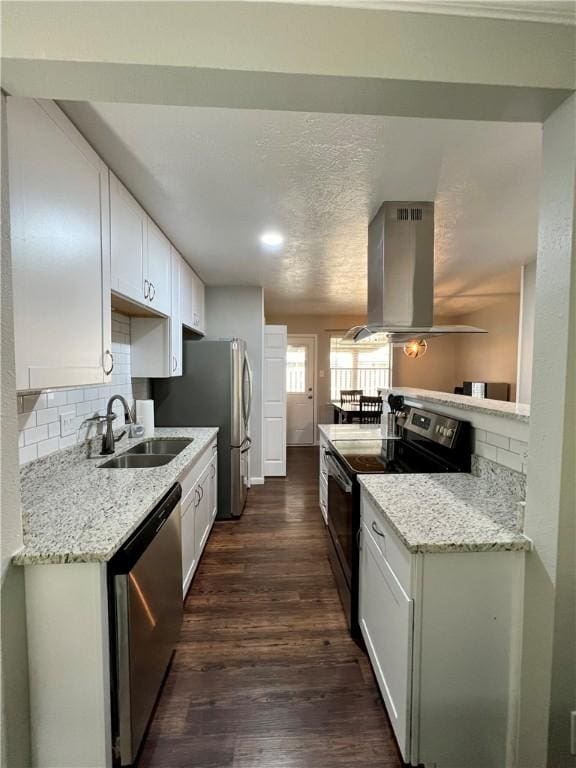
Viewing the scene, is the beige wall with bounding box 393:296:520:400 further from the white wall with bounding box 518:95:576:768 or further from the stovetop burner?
the white wall with bounding box 518:95:576:768

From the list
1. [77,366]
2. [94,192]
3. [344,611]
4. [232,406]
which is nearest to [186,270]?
[232,406]

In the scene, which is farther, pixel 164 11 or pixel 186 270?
pixel 186 270

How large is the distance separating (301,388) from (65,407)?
4834 mm

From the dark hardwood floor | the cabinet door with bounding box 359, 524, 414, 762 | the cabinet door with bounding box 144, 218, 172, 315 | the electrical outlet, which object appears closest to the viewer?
the cabinet door with bounding box 359, 524, 414, 762

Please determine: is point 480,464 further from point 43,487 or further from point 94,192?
point 94,192

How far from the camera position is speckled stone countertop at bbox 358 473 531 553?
1041mm

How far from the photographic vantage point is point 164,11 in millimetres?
825

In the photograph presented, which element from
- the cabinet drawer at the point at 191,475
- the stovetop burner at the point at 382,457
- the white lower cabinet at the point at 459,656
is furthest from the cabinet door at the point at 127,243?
the white lower cabinet at the point at 459,656

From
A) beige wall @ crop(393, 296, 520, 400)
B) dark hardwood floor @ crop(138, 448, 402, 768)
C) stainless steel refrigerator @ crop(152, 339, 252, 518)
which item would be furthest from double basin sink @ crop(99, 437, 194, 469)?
beige wall @ crop(393, 296, 520, 400)

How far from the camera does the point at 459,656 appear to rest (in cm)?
108

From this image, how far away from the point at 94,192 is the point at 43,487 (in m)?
1.28

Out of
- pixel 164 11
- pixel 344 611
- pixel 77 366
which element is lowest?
pixel 344 611

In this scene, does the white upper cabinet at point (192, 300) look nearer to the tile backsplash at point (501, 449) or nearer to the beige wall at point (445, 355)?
the tile backsplash at point (501, 449)

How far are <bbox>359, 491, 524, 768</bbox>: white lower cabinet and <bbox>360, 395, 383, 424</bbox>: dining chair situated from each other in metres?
3.75
